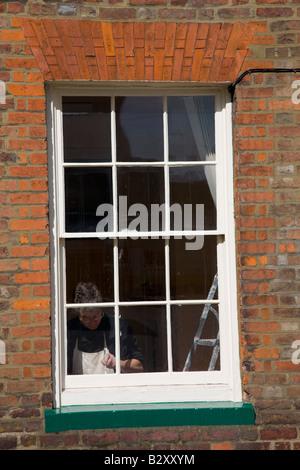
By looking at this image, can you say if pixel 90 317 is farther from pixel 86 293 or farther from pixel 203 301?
pixel 203 301

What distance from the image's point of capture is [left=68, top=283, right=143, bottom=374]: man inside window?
4297 mm

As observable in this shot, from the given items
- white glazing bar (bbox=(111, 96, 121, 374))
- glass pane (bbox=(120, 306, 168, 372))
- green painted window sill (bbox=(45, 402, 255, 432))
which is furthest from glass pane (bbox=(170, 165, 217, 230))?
green painted window sill (bbox=(45, 402, 255, 432))

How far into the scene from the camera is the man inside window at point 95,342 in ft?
14.1

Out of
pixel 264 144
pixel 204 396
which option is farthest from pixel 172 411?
pixel 264 144

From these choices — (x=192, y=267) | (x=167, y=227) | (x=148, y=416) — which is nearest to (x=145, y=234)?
(x=167, y=227)

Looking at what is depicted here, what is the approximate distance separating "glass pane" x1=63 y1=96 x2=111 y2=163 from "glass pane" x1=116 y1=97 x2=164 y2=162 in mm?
94

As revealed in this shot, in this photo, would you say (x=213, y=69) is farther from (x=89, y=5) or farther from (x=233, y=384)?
(x=233, y=384)

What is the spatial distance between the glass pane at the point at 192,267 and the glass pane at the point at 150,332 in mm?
194

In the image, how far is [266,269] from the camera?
166 inches

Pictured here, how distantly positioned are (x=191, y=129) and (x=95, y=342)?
1.69 metres

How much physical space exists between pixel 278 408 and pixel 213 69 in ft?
7.89

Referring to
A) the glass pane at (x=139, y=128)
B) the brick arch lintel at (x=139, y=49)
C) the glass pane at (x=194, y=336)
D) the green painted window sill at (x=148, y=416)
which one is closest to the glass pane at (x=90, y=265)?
the glass pane at (x=194, y=336)

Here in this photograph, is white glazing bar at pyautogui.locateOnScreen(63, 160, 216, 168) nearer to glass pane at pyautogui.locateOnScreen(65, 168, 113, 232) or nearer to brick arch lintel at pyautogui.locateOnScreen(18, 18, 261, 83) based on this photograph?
glass pane at pyautogui.locateOnScreen(65, 168, 113, 232)

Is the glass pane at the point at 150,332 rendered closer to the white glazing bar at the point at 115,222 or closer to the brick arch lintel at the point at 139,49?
the white glazing bar at the point at 115,222
